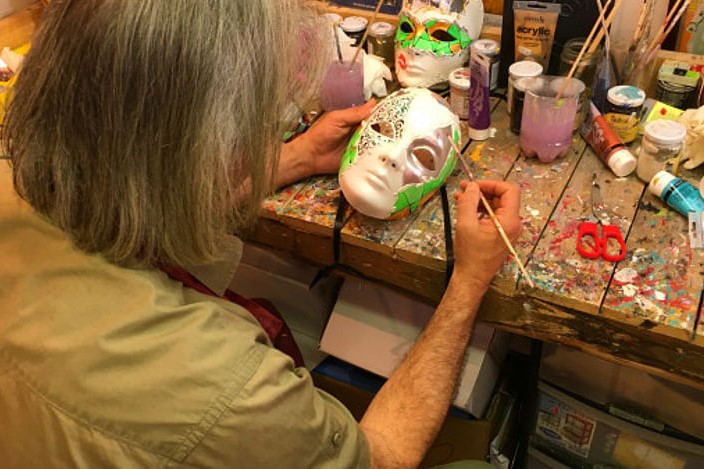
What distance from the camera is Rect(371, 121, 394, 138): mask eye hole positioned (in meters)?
1.05

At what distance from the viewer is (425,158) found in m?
1.08

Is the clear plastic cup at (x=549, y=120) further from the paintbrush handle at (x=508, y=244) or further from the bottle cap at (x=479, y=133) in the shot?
the paintbrush handle at (x=508, y=244)

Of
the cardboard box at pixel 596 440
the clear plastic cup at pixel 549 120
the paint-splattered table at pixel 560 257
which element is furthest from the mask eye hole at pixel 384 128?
the cardboard box at pixel 596 440

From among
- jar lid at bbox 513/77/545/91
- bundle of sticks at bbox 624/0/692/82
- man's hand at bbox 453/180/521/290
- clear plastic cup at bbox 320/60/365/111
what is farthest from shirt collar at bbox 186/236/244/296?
bundle of sticks at bbox 624/0/692/82

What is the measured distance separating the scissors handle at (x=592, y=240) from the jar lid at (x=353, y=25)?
662 millimetres

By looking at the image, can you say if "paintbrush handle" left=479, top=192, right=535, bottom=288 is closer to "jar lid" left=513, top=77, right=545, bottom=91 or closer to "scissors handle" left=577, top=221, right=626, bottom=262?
"scissors handle" left=577, top=221, right=626, bottom=262

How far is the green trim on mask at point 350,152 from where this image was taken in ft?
3.51

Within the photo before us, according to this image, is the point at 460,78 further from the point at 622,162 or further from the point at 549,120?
the point at 622,162

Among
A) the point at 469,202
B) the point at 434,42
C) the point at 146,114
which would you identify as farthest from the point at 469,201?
the point at 146,114

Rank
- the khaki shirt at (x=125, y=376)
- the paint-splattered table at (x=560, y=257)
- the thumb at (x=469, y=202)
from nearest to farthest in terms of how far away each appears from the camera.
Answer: the khaki shirt at (x=125, y=376) < the paint-splattered table at (x=560, y=257) < the thumb at (x=469, y=202)

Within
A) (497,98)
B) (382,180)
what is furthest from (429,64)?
(382,180)

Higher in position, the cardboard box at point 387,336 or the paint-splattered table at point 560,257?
the paint-splattered table at point 560,257

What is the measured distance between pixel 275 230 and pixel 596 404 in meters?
0.71

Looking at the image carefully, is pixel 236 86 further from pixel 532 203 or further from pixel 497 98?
pixel 497 98
